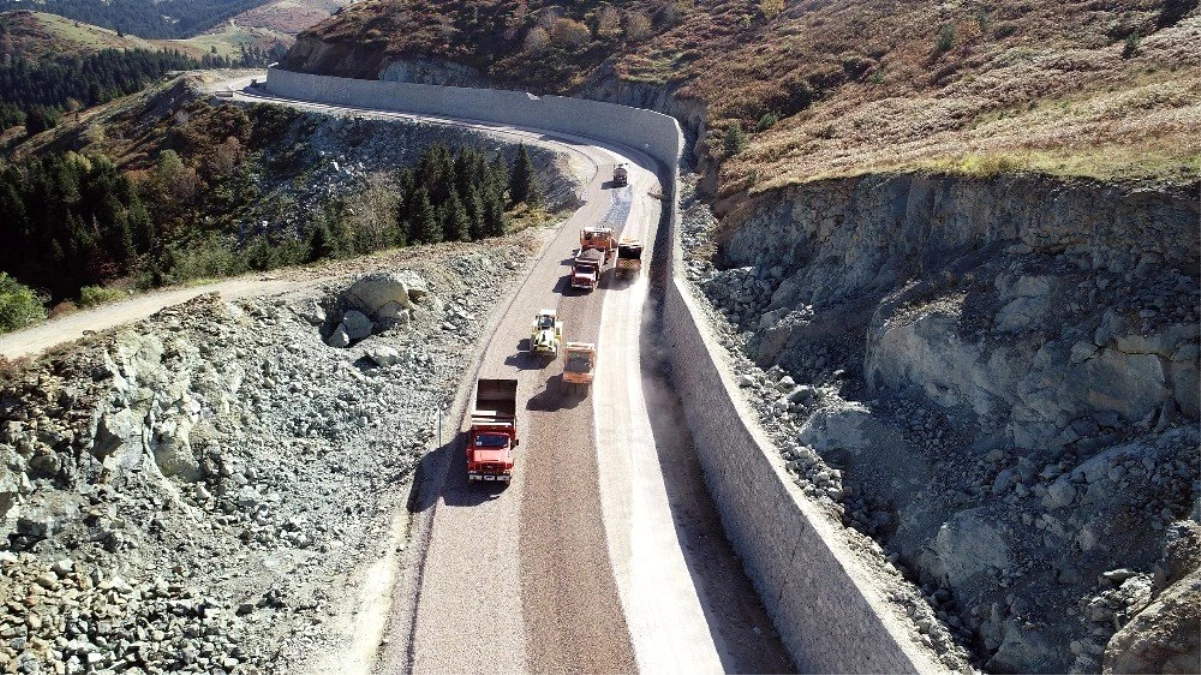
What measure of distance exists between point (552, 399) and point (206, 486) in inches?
452

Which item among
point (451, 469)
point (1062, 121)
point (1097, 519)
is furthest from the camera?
point (1062, 121)

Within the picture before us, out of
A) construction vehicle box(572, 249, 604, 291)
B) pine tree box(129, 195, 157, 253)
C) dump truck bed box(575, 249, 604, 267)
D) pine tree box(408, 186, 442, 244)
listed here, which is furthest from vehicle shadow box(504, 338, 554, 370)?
pine tree box(129, 195, 157, 253)

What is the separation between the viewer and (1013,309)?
61.4 feet

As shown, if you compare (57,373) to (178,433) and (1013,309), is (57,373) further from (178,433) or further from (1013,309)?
(1013,309)

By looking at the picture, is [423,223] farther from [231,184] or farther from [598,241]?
[231,184]

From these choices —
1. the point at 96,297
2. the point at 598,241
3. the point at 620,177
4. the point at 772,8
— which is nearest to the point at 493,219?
the point at 598,241

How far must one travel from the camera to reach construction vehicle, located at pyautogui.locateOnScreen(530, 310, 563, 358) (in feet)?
97.3

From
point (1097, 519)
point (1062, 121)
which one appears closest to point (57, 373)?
point (1097, 519)

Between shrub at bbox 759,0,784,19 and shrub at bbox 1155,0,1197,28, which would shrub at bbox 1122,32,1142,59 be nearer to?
shrub at bbox 1155,0,1197,28

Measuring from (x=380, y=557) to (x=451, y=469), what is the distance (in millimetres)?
3820

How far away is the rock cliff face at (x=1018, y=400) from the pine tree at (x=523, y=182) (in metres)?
32.4

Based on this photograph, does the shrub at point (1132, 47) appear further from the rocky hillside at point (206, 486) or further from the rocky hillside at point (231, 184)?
the rocky hillside at point (206, 486)

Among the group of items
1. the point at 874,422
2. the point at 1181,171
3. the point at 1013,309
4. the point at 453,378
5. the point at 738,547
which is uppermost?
the point at 1181,171

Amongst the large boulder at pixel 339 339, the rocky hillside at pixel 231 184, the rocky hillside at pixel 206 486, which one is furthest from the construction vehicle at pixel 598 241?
the large boulder at pixel 339 339
